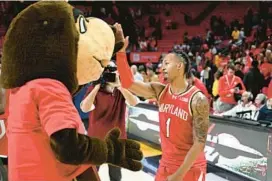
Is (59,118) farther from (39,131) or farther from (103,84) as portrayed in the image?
(103,84)

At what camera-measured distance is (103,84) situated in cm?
416

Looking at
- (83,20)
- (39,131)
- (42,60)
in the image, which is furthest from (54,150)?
(83,20)

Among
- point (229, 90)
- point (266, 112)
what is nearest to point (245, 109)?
point (266, 112)

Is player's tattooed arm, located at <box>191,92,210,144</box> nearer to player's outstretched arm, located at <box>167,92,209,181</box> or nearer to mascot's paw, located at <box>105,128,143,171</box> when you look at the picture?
player's outstretched arm, located at <box>167,92,209,181</box>

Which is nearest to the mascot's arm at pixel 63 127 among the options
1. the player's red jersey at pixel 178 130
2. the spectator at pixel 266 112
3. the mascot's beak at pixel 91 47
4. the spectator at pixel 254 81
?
the mascot's beak at pixel 91 47

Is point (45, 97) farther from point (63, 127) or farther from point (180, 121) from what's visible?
point (180, 121)

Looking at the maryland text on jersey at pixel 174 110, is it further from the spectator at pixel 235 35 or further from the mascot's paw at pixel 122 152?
the spectator at pixel 235 35

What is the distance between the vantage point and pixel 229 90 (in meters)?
8.19

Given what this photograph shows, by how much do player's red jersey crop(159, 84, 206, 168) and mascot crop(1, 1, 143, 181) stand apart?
101cm

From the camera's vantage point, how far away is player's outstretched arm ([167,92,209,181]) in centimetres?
262

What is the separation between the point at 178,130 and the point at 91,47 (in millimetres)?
1167

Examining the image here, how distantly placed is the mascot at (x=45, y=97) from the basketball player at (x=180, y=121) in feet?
2.96

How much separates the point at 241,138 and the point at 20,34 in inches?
152

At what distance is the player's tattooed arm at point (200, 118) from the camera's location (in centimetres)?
268
